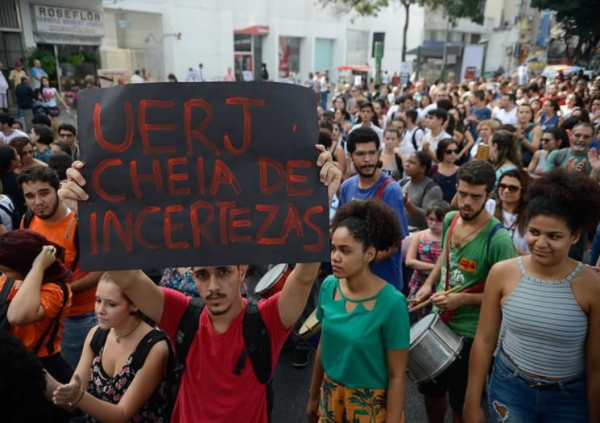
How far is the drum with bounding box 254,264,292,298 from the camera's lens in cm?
385

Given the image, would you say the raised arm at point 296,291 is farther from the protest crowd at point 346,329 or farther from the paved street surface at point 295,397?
the paved street surface at point 295,397

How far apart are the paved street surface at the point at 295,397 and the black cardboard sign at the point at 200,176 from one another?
2313 millimetres

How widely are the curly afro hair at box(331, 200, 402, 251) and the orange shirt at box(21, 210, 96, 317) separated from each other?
1.92 metres

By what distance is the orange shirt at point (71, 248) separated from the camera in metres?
3.45

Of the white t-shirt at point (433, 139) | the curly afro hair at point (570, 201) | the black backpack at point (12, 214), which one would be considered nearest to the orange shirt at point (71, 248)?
the black backpack at point (12, 214)

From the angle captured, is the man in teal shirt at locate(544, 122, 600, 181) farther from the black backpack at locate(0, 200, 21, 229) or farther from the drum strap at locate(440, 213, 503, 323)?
the black backpack at locate(0, 200, 21, 229)

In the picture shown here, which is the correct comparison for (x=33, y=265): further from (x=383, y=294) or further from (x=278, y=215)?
(x=383, y=294)

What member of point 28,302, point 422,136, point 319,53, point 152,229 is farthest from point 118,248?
point 319,53

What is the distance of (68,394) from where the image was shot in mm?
1850

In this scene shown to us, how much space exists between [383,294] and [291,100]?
1065mm

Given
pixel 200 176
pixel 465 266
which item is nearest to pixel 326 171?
pixel 200 176

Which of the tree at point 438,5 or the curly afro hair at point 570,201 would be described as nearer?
the curly afro hair at point 570,201

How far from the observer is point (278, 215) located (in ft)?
6.07

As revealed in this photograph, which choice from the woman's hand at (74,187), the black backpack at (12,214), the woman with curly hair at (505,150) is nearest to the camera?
the woman's hand at (74,187)
